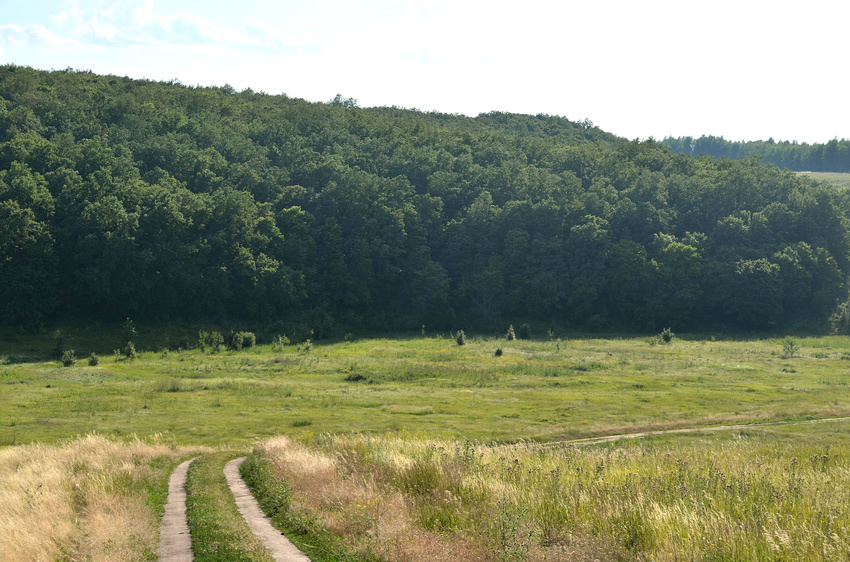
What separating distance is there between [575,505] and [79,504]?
11.6 meters

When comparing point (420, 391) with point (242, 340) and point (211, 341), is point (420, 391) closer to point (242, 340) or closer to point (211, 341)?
point (242, 340)

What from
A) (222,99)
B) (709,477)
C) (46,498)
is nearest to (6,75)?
(222,99)

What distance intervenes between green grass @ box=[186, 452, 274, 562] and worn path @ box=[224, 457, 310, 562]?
17 cm

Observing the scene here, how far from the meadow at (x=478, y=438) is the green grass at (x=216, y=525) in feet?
0.32

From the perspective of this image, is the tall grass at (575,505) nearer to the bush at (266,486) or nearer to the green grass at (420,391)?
the bush at (266,486)

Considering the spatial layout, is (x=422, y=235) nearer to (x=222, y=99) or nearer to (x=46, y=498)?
(x=222, y=99)

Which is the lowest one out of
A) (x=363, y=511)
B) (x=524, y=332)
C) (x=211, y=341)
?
(x=211, y=341)

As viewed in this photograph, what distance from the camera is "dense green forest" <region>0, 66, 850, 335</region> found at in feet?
275

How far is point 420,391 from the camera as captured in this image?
172 feet

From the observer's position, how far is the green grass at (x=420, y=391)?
38.6m

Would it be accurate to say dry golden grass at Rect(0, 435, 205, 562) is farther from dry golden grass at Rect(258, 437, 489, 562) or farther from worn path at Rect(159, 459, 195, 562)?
dry golden grass at Rect(258, 437, 489, 562)

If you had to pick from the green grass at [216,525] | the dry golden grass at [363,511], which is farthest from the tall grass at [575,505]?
the green grass at [216,525]

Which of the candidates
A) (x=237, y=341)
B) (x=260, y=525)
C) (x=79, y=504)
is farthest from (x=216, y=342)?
(x=260, y=525)

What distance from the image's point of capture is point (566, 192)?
388 ft
